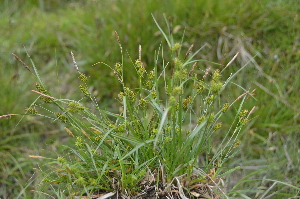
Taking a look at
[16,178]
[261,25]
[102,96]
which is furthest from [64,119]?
[261,25]

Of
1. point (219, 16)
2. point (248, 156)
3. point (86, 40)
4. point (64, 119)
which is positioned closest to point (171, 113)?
point (64, 119)

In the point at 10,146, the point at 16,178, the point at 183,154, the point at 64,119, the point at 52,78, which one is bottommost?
the point at 16,178

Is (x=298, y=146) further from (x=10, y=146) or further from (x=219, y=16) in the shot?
(x=10, y=146)

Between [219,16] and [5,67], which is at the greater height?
[219,16]

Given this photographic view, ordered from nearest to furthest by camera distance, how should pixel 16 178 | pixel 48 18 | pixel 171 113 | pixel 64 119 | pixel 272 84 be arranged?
pixel 171 113, pixel 64 119, pixel 16 178, pixel 272 84, pixel 48 18

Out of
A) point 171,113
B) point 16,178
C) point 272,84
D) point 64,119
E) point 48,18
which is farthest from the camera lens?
point 48,18

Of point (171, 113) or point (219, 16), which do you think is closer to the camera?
point (171, 113)
